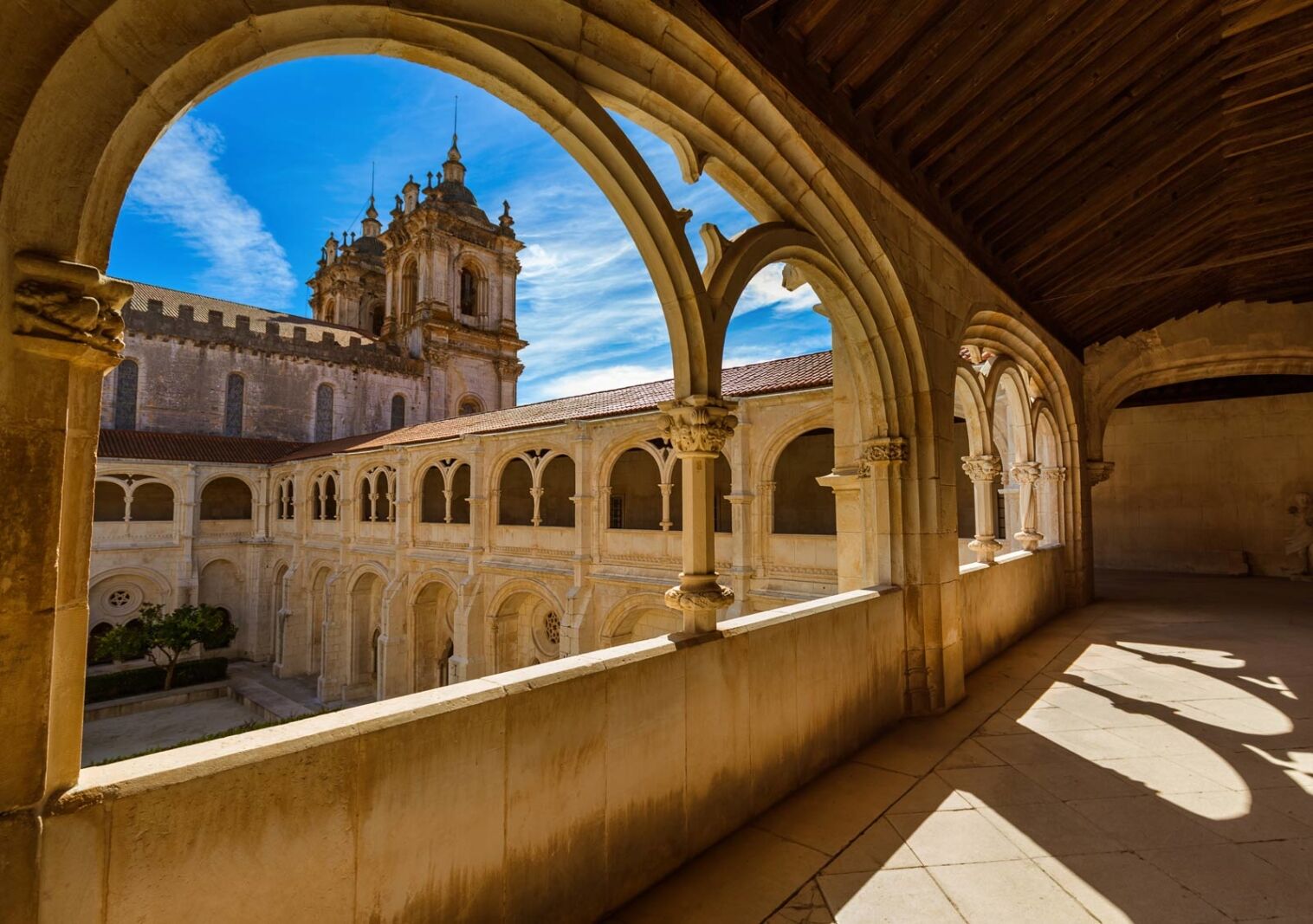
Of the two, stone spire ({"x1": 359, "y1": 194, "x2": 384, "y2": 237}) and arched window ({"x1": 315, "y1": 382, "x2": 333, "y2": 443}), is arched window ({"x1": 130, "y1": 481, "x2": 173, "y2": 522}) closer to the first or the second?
arched window ({"x1": 315, "y1": 382, "x2": 333, "y2": 443})

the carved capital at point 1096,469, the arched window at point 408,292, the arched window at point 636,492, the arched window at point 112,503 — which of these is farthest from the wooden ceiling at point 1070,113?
the arched window at point 408,292

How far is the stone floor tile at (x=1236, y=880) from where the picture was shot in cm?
235

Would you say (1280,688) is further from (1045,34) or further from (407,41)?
(407,41)

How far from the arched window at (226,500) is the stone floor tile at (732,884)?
85.7ft

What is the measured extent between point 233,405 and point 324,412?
10.6 ft

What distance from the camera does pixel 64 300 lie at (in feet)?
4.53

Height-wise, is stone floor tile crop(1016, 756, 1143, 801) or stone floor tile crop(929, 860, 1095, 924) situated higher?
stone floor tile crop(1016, 756, 1143, 801)

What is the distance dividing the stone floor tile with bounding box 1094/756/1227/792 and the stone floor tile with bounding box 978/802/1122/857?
2.19ft

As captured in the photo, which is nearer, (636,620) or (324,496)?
(636,620)

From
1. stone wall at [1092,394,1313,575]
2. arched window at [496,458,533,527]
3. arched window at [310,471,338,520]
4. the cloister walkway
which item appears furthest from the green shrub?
stone wall at [1092,394,1313,575]

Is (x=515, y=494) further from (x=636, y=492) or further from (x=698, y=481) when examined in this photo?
(x=698, y=481)

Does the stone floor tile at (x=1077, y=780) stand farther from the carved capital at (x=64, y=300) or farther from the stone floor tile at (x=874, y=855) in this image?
the carved capital at (x=64, y=300)

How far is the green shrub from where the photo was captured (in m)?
16.9

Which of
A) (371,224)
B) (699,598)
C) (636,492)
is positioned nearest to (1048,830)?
(699,598)
